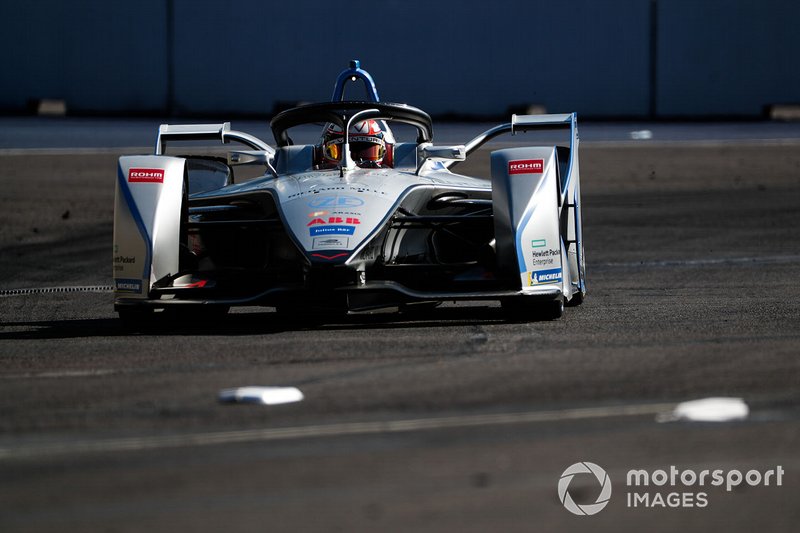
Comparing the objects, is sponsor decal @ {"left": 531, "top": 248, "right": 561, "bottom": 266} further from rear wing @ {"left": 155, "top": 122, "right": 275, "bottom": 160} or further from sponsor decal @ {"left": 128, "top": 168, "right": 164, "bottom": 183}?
rear wing @ {"left": 155, "top": 122, "right": 275, "bottom": 160}

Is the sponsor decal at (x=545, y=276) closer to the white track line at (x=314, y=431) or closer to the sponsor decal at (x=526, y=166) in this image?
the sponsor decal at (x=526, y=166)

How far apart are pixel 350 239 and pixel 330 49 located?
3054 cm

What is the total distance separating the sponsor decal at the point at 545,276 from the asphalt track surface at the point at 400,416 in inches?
11.9

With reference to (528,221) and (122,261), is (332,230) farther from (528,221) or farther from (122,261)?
(122,261)

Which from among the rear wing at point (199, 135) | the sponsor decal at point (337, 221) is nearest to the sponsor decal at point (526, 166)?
the sponsor decal at point (337, 221)

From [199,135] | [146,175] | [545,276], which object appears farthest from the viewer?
[199,135]

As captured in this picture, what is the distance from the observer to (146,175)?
31.2 ft

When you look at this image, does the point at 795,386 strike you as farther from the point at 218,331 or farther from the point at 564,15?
the point at 564,15

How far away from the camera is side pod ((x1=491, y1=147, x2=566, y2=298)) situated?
29.4 feet

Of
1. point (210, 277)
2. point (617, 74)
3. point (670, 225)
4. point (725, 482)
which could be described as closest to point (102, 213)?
point (670, 225)

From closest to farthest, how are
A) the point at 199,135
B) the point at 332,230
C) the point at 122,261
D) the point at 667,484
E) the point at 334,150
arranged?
the point at 667,484 < the point at 332,230 < the point at 122,261 < the point at 334,150 < the point at 199,135

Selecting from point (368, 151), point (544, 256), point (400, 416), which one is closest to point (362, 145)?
point (368, 151)

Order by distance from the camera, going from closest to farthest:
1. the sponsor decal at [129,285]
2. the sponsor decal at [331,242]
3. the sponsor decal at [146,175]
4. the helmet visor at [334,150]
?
the sponsor decal at [331,242]
the sponsor decal at [129,285]
the sponsor decal at [146,175]
the helmet visor at [334,150]

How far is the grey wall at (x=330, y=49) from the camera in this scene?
3844 cm
